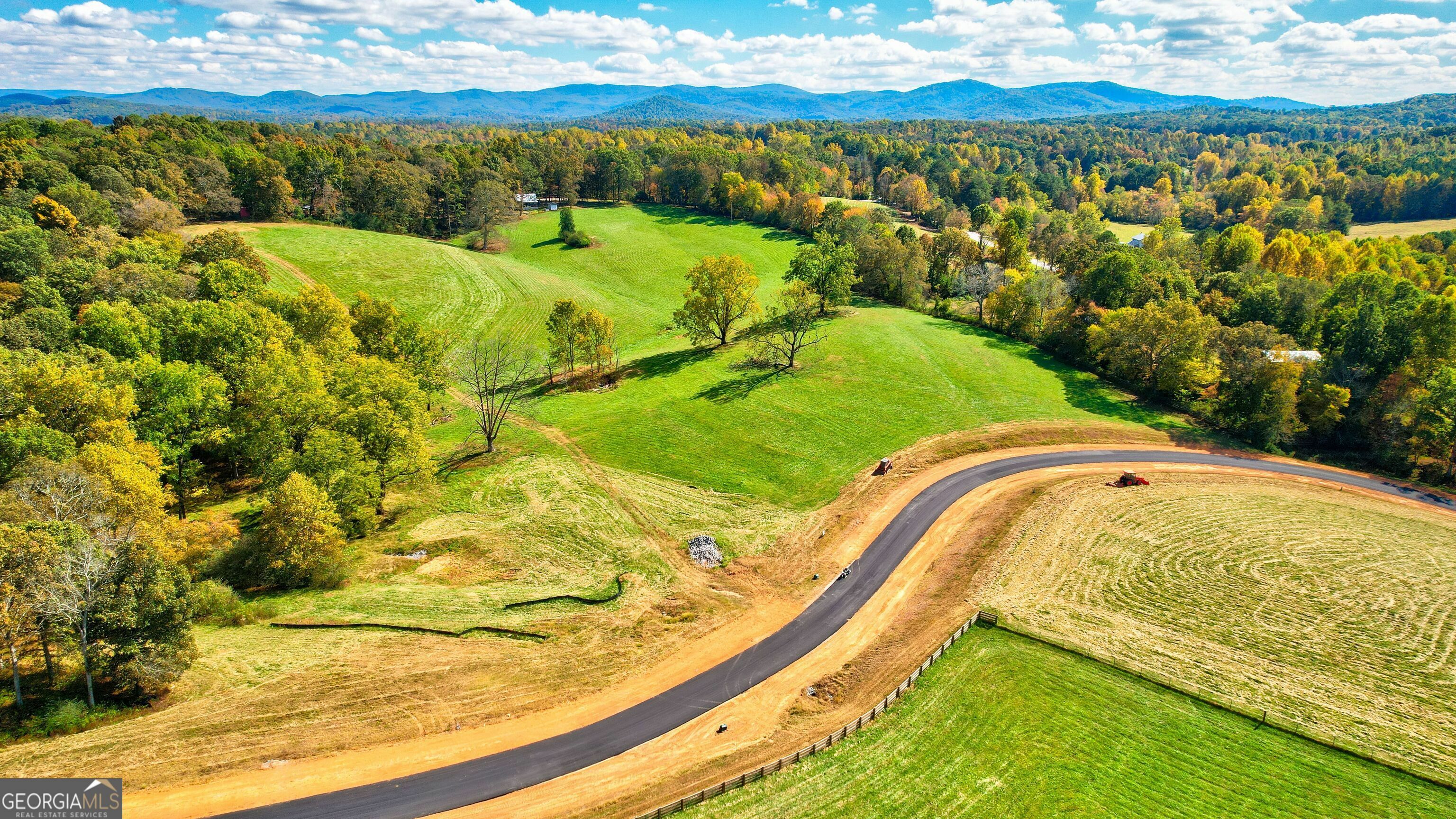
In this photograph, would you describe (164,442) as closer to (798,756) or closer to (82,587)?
(82,587)

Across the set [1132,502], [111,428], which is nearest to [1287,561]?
[1132,502]

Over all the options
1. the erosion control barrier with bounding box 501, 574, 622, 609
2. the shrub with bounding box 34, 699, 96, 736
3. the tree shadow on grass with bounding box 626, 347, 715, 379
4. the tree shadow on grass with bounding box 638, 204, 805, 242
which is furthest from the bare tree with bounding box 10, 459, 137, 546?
the tree shadow on grass with bounding box 638, 204, 805, 242

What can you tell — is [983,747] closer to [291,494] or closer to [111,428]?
[291,494]

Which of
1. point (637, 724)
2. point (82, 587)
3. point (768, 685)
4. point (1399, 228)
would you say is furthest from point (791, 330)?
point (1399, 228)

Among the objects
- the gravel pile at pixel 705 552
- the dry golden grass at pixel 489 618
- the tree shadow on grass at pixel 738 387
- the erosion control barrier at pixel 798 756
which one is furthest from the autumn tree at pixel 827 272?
the erosion control barrier at pixel 798 756

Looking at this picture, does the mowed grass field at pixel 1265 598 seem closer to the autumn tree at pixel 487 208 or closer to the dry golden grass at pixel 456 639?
the dry golden grass at pixel 456 639

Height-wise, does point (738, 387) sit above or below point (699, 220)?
below

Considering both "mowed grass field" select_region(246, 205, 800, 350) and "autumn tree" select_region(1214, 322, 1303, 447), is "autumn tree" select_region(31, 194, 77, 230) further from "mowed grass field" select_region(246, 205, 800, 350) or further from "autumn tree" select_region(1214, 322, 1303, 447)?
"autumn tree" select_region(1214, 322, 1303, 447)
